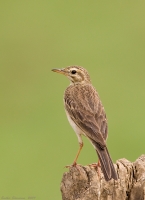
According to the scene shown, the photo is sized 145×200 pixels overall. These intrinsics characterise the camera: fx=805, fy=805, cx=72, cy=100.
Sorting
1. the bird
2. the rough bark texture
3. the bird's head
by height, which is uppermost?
the bird's head

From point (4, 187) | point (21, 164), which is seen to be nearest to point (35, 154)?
point (21, 164)

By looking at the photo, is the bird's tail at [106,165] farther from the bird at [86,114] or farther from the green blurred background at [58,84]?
the green blurred background at [58,84]

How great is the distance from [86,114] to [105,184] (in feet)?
7.08

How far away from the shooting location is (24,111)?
81.6 ft

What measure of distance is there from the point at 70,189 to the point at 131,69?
57.5 feet

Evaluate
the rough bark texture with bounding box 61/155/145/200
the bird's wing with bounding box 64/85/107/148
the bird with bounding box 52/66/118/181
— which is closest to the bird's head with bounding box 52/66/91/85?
the bird with bounding box 52/66/118/181

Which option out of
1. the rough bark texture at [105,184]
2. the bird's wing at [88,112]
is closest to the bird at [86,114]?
the bird's wing at [88,112]

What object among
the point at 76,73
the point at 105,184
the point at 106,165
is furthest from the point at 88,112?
the point at 105,184

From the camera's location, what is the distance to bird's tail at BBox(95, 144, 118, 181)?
10402mm

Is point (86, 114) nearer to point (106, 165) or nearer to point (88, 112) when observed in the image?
point (88, 112)

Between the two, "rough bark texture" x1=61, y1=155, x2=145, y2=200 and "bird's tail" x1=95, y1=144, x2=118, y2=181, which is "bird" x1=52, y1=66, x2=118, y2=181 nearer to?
"bird's tail" x1=95, y1=144, x2=118, y2=181

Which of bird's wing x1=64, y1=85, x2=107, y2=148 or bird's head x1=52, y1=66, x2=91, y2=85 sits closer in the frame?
bird's wing x1=64, y1=85, x2=107, y2=148

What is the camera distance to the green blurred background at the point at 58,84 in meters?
20.5

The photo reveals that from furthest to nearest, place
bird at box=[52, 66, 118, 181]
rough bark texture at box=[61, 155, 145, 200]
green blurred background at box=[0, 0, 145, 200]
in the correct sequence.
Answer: green blurred background at box=[0, 0, 145, 200] → bird at box=[52, 66, 118, 181] → rough bark texture at box=[61, 155, 145, 200]
